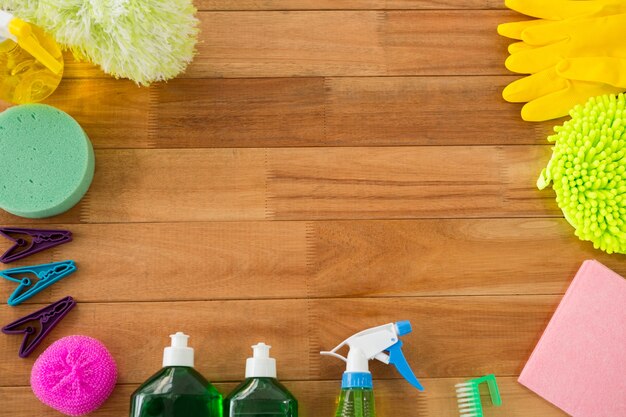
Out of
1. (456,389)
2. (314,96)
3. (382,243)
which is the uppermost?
(314,96)

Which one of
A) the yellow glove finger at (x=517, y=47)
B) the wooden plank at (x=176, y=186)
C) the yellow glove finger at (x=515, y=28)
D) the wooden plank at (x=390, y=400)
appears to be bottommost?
the wooden plank at (x=390, y=400)

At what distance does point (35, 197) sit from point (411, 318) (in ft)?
1.78

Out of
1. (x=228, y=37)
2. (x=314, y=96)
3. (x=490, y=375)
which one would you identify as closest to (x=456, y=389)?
(x=490, y=375)

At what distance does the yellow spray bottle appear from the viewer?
31.4 inches

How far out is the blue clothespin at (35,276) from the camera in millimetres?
816

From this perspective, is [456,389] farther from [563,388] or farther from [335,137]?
[335,137]

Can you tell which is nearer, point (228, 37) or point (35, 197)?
point (35, 197)

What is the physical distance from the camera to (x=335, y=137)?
35.1 inches

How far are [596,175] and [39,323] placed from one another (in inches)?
31.7

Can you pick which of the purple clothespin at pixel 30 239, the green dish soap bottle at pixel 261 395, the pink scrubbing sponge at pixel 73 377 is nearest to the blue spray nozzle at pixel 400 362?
the green dish soap bottle at pixel 261 395

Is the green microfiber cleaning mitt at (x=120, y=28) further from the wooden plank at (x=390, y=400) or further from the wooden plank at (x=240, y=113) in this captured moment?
the wooden plank at (x=390, y=400)

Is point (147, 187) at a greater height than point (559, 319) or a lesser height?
greater

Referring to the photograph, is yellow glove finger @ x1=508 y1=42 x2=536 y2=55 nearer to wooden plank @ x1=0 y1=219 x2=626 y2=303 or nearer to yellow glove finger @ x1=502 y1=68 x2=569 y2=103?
yellow glove finger @ x1=502 y1=68 x2=569 y2=103

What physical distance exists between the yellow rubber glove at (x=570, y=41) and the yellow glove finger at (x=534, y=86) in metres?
0.01
